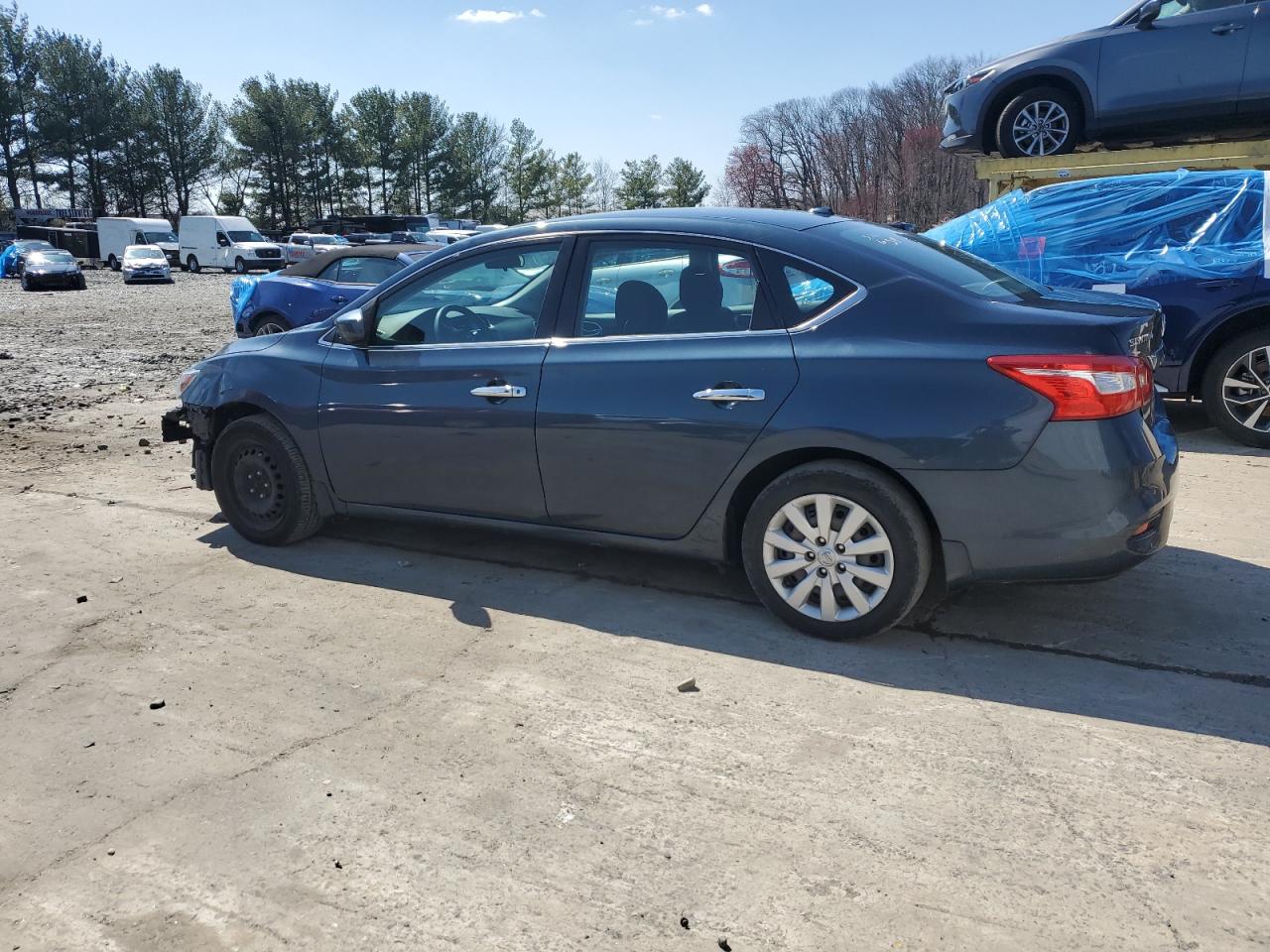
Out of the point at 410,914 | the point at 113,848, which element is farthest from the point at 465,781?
the point at 113,848

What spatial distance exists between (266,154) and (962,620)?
8371 centimetres

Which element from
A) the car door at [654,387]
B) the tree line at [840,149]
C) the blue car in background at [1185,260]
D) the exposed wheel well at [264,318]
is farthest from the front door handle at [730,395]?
the tree line at [840,149]

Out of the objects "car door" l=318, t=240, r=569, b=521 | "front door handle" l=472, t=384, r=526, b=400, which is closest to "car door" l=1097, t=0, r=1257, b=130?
"car door" l=318, t=240, r=569, b=521

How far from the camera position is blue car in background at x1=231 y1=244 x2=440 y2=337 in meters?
13.1

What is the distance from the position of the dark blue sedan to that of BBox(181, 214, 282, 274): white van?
44.4 metres

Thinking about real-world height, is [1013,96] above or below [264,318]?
above

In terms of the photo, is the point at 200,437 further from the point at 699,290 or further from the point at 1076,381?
the point at 1076,381

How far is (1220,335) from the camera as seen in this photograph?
7.24 m

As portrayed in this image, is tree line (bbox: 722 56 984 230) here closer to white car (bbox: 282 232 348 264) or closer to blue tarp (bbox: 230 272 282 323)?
white car (bbox: 282 232 348 264)

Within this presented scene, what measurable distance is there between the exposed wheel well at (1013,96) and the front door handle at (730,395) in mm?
8206

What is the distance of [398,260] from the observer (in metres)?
13.3

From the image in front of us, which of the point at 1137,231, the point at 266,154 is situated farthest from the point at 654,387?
the point at 266,154

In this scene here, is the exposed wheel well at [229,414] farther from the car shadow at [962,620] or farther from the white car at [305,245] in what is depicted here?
the white car at [305,245]

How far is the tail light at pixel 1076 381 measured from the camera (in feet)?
11.9
